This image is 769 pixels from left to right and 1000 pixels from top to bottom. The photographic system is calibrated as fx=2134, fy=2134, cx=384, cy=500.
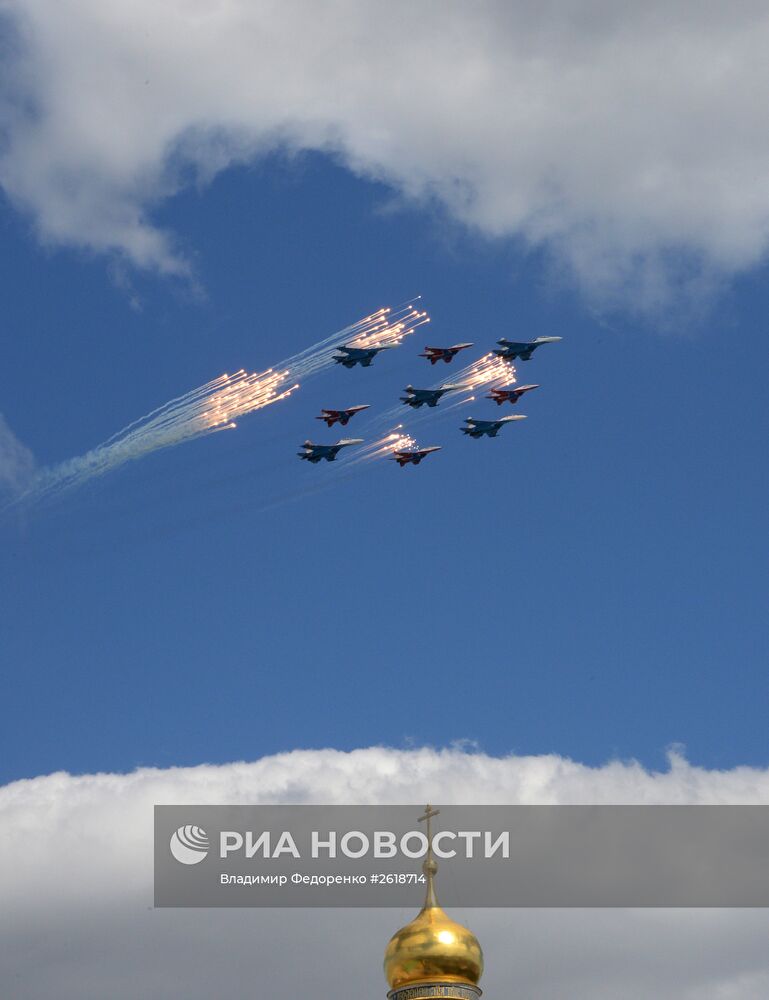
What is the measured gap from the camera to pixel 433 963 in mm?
100438

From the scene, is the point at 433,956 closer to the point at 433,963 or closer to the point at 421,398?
the point at 433,963

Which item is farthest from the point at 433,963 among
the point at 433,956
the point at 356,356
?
the point at 356,356

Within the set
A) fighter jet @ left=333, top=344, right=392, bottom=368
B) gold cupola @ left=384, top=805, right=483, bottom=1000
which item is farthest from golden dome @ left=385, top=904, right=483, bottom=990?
fighter jet @ left=333, top=344, right=392, bottom=368

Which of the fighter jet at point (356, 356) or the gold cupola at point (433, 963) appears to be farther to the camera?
the fighter jet at point (356, 356)

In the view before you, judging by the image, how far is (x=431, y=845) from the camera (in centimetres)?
10906

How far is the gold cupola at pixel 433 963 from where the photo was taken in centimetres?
10019

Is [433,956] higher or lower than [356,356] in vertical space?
lower

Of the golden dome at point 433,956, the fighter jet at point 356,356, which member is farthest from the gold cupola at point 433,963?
the fighter jet at point 356,356

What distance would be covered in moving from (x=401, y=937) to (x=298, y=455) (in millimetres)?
72539

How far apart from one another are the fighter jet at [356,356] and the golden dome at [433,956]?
7305 centimetres

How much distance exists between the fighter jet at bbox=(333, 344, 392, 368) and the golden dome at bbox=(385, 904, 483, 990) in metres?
73.1

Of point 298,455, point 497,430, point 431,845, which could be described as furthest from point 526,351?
point 431,845

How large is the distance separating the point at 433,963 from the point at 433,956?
33cm

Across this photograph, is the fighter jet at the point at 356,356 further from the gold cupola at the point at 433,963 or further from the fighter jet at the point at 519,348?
the gold cupola at the point at 433,963
